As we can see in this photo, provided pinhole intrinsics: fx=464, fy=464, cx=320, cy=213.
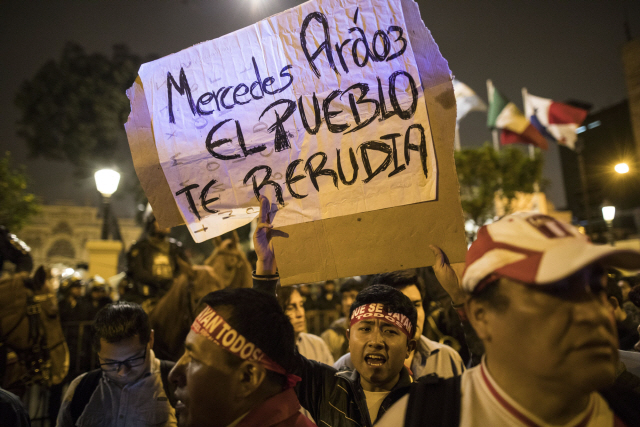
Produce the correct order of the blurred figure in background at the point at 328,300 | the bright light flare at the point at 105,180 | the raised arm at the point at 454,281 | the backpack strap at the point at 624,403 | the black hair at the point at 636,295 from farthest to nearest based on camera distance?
the blurred figure in background at the point at 328,300
the bright light flare at the point at 105,180
the black hair at the point at 636,295
the raised arm at the point at 454,281
the backpack strap at the point at 624,403

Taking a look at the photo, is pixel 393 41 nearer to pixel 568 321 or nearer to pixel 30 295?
pixel 568 321

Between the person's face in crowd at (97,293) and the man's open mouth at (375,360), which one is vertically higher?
the man's open mouth at (375,360)

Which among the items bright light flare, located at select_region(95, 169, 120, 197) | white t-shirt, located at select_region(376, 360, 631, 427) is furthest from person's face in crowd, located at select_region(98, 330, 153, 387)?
bright light flare, located at select_region(95, 169, 120, 197)

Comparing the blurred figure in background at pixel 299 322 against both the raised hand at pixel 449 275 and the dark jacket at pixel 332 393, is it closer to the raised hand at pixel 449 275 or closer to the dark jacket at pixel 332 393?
the dark jacket at pixel 332 393

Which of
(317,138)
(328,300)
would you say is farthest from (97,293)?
(317,138)

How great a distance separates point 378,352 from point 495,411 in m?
1.39

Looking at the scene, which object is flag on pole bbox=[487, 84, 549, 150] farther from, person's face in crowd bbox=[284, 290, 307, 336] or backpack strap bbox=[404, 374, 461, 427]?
backpack strap bbox=[404, 374, 461, 427]

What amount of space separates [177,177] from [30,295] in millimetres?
3653

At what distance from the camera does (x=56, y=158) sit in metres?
25.5

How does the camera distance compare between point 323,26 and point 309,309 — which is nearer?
point 323,26

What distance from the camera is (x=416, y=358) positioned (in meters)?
3.41

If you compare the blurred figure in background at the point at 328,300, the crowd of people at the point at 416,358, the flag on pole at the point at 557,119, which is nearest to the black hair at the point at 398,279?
the crowd of people at the point at 416,358

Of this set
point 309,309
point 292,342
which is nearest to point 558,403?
point 292,342

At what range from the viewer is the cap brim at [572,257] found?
1.23m
